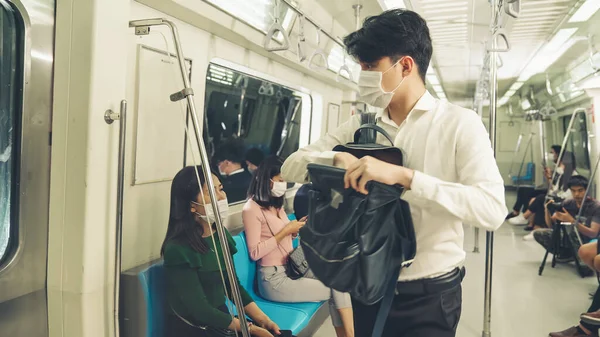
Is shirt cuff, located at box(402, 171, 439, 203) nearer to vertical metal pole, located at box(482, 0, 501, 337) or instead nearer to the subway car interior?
the subway car interior

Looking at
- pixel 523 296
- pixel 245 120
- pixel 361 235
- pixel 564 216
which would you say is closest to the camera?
pixel 361 235

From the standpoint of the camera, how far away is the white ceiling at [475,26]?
12.8 feet

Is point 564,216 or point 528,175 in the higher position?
point 528,175

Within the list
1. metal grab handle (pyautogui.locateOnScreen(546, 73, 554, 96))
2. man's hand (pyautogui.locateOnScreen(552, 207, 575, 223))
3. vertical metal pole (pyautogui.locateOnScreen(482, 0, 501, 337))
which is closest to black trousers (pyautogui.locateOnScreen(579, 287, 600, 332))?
vertical metal pole (pyautogui.locateOnScreen(482, 0, 501, 337))

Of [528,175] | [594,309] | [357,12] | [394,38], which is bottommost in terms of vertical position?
[594,309]

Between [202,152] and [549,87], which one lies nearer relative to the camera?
[202,152]

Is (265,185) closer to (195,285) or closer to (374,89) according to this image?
(195,285)

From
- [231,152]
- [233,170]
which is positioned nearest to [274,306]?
[233,170]

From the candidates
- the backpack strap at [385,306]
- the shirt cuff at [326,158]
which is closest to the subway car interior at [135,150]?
the shirt cuff at [326,158]

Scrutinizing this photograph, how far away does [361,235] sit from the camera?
1254 mm

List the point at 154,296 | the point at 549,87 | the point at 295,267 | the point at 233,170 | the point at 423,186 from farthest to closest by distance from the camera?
1. the point at 549,87
2. the point at 233,170
3. the point at 295,267
4. the point at 154,296
5. the point at 423,186

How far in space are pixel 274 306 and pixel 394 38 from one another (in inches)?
76.7

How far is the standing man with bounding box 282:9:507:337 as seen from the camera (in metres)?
1.23

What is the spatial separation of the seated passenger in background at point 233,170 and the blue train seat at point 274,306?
0.58 m
